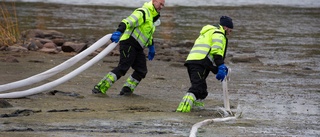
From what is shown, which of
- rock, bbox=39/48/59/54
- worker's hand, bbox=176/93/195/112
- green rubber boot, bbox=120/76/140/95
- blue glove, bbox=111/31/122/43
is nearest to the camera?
worker's hand, bbox=176/93/195/112

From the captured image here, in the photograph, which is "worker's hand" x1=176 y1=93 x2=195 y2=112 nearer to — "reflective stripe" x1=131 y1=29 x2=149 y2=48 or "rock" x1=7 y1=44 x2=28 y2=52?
"reflective stripe" x1=131 y1=29 x2=149 y2=48

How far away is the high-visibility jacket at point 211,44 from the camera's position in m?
10.9

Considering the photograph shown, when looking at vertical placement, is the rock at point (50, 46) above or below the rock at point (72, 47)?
below

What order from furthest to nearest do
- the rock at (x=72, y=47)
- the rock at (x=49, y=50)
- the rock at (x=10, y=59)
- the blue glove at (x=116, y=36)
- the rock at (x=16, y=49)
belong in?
the rock at (x=72, y=47), the rock at (x=49, y=50), the rock at (x=16, y=49), the rock at (x=10, y=59), the blue glove at (x=116, y=36)

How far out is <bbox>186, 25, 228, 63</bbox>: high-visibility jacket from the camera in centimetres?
1089

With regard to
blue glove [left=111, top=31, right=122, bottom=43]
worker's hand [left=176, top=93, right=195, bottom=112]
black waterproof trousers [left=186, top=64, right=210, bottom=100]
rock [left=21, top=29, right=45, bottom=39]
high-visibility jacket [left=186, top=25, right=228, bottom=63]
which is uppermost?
high-visibility jacket [left=186, top=25, right=228, bottom=63]

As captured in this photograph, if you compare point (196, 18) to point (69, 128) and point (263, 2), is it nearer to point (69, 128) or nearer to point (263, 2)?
point (263, 2)

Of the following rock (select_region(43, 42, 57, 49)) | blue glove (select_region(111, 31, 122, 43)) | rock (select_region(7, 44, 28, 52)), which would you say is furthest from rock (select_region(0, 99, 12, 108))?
rock (select_region(43, 42, 57, 49))

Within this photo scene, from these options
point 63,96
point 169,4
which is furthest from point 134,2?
point 63,96

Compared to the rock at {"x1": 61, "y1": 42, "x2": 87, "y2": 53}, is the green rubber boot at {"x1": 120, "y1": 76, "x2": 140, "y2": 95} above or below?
above

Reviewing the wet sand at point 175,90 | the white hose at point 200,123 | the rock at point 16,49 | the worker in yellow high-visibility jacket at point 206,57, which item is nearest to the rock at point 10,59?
the wet sand at point 175,90

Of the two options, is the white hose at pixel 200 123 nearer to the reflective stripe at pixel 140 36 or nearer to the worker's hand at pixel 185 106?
the worker's hand at pixel 185 106

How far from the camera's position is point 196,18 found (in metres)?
27.3

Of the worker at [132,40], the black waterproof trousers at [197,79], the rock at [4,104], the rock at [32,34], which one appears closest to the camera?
the rock at [4,104]
